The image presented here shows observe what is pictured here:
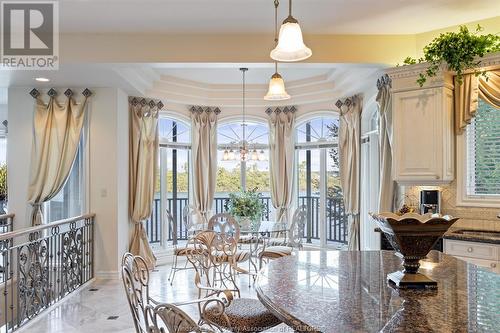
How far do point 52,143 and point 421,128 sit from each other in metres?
4.95

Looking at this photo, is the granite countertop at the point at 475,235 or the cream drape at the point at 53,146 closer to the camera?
the granite countertop at the point at 475,235

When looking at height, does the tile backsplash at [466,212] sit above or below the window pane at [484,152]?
below

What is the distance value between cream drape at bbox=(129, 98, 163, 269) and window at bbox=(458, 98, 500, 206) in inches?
179

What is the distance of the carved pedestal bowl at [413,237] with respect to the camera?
65.8 inches

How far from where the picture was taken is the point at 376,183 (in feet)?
18.3

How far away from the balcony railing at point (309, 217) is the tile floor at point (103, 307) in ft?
4.28

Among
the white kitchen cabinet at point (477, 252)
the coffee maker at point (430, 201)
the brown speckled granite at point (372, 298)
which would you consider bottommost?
the white kitchen cabinet at point (477, 252)

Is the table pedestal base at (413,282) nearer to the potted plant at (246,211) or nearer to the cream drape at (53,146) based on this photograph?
the potted plant at (246,211)

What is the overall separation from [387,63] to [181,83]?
3.67 m

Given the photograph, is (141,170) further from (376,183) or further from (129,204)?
(376,183)

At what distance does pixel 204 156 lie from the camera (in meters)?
6.95

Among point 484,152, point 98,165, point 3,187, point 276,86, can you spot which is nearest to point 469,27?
point 484,152

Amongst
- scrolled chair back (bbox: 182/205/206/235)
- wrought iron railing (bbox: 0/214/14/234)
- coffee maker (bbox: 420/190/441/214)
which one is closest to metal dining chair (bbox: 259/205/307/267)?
scrolled chair back (bbox: 182/205/206/235)

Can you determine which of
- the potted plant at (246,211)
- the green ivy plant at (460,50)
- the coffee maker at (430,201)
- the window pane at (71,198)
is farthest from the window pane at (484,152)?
the window pane at (71,198)
